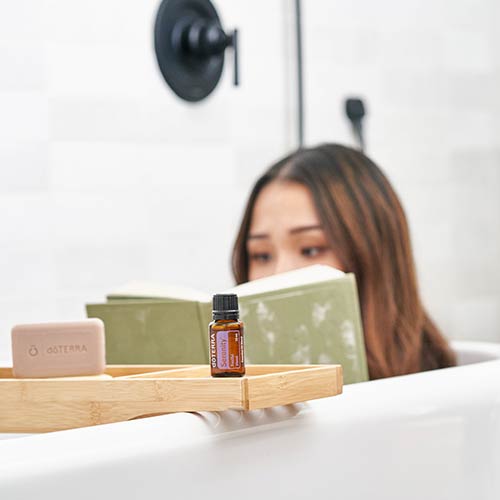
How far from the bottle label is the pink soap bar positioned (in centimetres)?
13

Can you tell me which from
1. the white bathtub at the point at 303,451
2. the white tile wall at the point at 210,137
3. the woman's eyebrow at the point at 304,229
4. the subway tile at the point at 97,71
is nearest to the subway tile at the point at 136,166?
the white tile wall at the point at 210,137

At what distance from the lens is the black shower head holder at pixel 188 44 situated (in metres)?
1.97

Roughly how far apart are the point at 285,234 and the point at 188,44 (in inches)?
24.7

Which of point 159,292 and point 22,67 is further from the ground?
point 22,67

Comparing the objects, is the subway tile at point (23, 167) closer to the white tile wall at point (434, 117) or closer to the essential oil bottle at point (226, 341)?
the white tile wall at point (434, 117)

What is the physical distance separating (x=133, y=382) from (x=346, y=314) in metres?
0.33

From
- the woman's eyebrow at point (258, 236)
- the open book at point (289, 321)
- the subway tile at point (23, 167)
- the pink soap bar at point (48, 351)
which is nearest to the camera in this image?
the pink soap bar at point (48, 351)

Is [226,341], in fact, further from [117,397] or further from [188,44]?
[188,44]

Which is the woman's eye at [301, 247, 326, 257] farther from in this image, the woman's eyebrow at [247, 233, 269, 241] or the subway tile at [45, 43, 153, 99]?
the subway tile at [45, 43, 153, 99]

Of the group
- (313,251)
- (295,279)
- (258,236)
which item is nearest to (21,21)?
(258,236)

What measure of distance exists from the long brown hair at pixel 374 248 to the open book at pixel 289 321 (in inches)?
13.2

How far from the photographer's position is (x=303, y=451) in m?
0.90

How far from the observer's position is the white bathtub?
75cm

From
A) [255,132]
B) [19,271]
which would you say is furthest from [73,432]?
[255,132]
